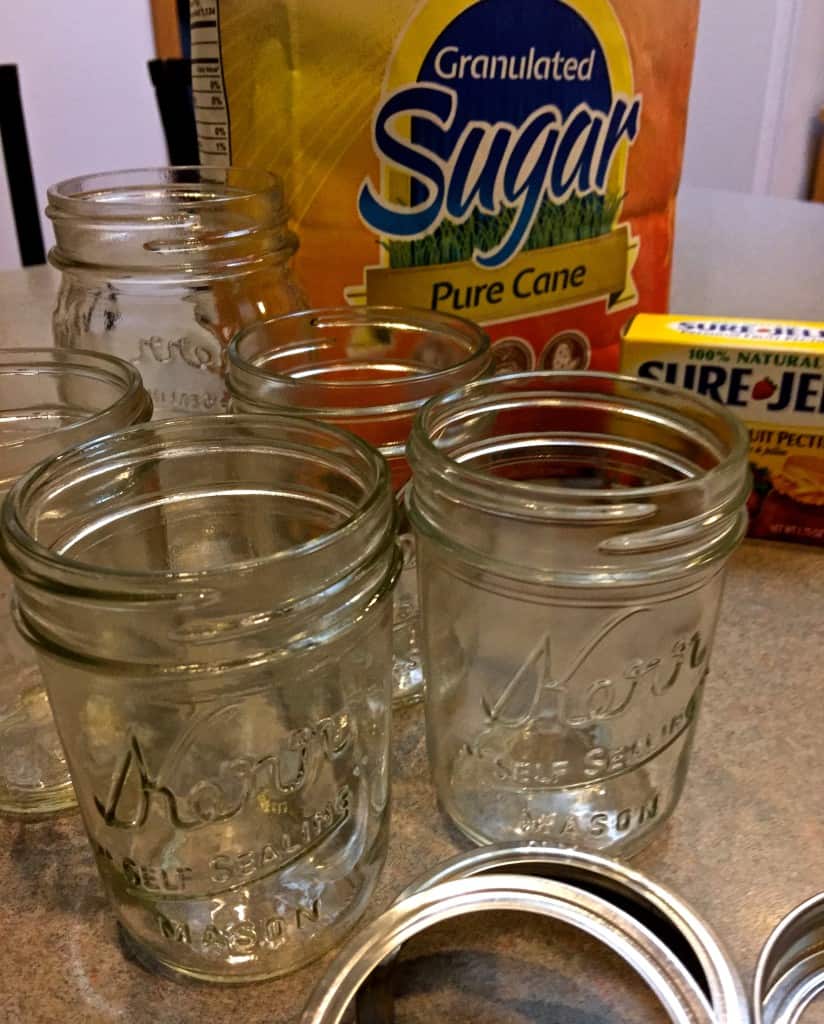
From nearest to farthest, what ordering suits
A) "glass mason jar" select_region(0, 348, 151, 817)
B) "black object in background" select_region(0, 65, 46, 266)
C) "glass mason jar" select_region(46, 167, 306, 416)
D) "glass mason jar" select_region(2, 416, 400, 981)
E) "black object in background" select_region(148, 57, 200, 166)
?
"glass mason jar" select_region(2, 416, 400, 981)
"glass mason jar" select_region(0, 348, 151, 817)
"glass mason jar" select_region(46, 167, 306, 416)
"black object in background" select_region(148, 57, 200, 166)
"black object in background" select_region(0, 65, 46, 266)

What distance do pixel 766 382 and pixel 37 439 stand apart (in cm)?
48

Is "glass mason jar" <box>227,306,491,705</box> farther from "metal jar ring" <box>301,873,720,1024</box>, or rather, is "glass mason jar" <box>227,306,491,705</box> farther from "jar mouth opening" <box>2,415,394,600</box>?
"metal jar ring" <box>301,873,720,1024</box>

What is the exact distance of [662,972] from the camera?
1.22 ft

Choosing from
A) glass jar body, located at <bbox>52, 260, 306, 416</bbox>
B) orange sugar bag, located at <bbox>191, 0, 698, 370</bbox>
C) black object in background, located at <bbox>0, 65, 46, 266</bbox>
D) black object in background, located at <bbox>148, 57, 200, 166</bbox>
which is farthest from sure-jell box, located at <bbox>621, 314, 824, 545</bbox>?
black object in background, located at <bbox>0, 65, 46, 266</bbox>

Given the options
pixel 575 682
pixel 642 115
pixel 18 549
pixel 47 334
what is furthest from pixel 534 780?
pixel 47 334

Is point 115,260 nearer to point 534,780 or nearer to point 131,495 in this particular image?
point 131,495

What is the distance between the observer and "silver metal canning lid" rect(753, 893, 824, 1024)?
1.35ft

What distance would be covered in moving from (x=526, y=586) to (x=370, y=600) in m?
0.08

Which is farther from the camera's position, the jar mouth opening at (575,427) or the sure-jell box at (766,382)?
the sure-jell box at (766,382)

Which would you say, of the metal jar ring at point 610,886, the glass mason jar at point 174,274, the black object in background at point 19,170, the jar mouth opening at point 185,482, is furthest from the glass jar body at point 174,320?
the black object in background at point 19,170

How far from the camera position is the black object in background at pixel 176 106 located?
1.81 metres

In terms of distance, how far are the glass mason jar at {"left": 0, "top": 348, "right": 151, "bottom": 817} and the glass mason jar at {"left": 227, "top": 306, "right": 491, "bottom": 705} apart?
66 mm

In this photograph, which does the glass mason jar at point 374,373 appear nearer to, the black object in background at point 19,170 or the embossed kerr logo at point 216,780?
the embossed kerr logo at point 216,780

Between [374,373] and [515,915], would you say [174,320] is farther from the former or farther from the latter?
[515,915]
